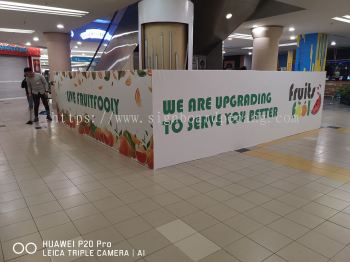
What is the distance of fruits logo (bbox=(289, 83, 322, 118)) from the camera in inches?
241

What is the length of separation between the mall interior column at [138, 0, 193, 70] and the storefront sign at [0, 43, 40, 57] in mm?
11969

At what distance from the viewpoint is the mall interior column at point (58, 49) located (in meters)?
11.2

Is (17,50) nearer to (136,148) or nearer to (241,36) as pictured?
(241,36)

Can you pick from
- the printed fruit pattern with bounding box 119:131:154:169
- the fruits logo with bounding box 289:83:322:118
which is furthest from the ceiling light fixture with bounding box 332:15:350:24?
the printed fruit pattern with bounding box 119:131:154:169

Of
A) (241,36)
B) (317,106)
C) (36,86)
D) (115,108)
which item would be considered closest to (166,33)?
(115,108)

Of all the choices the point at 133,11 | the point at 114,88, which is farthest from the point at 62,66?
the point at 114,88

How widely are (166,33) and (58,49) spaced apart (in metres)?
6.46

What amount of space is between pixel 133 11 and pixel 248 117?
520cm

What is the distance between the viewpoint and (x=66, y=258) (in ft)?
7.18

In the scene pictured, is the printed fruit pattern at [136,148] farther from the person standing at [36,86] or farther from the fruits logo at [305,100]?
the person standing at [36,86]

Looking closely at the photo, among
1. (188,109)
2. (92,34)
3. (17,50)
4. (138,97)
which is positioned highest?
(92,34)

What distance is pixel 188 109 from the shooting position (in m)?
4.31

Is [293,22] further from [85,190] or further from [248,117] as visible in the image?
[85,190]

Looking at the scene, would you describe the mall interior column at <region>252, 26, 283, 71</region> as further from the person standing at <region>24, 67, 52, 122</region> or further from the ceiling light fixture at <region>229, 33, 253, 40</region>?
the person standing at <region>24, 67, 52, 122</region>
